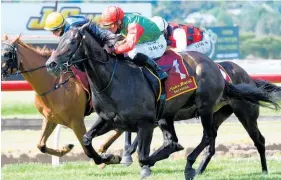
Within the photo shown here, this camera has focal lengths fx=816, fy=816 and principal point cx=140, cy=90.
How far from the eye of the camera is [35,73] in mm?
9148

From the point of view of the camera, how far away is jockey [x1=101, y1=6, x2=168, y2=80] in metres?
7.51

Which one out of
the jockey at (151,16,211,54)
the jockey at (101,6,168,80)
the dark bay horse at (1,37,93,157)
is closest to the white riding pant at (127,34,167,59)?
the jockey at (101,6,168,80)

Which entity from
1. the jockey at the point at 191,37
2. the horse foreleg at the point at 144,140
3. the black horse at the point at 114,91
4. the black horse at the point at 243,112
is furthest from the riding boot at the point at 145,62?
the jockey at the point at 191,37

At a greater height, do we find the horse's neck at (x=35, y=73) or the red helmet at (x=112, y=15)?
the red helmet at (x=112, y=15)

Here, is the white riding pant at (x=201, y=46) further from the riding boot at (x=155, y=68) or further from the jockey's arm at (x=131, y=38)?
the jockey's arm at (x=131, y=38)

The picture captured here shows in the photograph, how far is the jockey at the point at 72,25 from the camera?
748 centimetres

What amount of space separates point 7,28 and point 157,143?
34.2 metres

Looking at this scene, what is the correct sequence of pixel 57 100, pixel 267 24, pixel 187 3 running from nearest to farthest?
pixel 57 100, pixel 267 24, pixel 187 3

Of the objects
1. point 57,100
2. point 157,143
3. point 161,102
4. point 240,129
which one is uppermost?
point 161,102

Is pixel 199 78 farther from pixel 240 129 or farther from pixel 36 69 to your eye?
pixel 240 129

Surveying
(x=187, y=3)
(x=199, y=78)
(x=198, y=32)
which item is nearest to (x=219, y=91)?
(x=199, y=78)

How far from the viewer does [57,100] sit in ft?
29.7

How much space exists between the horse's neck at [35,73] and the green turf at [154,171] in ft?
3.13

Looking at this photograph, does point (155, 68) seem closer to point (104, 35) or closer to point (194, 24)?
point (104, 35)
